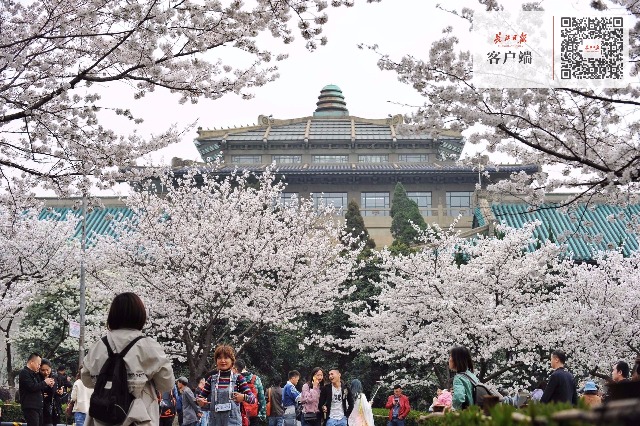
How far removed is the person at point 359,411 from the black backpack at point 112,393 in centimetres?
930

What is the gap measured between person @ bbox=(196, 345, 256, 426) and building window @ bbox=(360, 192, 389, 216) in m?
43.2

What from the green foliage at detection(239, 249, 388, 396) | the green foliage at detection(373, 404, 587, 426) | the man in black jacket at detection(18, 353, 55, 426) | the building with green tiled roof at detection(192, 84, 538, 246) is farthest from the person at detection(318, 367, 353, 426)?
the building with green tiled roof at detection(192, 84, 538, 246)

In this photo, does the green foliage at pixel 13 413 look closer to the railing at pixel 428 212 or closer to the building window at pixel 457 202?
the railing at pixel 428 212

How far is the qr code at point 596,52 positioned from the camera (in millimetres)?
10305

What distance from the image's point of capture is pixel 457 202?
5500cm

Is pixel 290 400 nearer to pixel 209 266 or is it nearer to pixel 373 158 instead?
pixel 209 266

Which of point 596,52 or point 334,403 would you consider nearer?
point 596,52

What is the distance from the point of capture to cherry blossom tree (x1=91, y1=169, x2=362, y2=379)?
74.6 feet

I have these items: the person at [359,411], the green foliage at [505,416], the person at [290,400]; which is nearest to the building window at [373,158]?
the person at [290,400]

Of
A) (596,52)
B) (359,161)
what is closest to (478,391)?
(596,52)

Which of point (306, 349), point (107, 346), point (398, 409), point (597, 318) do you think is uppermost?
point (597, 318)

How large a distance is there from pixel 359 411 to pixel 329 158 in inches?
1831

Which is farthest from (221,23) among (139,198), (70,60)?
(139,198)

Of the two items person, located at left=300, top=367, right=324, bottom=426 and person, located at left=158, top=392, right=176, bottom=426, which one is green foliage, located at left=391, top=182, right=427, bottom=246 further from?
person, located at left=158, top=392, right=176, bottom=426
